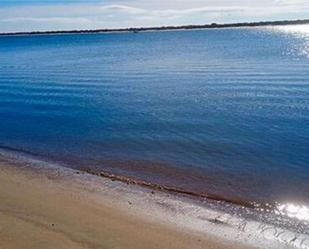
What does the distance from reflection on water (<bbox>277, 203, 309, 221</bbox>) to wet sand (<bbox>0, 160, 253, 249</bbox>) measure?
2691 millimetres

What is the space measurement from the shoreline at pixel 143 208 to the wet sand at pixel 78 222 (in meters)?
0.02

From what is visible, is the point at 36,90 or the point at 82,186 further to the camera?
the point at 36,90

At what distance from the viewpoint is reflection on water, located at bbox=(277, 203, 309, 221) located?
36.4ft

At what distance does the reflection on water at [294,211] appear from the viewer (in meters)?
11.1

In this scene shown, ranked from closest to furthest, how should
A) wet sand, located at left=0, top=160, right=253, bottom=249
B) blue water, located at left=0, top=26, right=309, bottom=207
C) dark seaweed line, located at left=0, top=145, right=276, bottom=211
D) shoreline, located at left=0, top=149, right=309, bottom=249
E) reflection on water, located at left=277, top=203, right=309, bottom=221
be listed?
1. wet sand, located at left=0, top=160, right=253, bottom=249
2. shoreline, located at left=0, top=149, right=309, bottom=249
3. reflection on water, located at left=277, top=203, right=309, bottom=221
4. dark seaweed line, located at left=0, top=145, right=276, bottom=211
5. blue water, located at left=0, top=26, right=309, bottom=207

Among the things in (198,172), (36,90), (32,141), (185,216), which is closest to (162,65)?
(36,90)

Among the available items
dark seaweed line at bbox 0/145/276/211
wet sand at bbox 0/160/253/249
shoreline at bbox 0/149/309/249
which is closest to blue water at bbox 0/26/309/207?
dark seaweed line at bbox 0/145/276/211

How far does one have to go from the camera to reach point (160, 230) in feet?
32.1

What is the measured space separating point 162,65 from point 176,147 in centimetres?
3180

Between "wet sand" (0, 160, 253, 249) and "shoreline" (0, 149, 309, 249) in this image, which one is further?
"shoreline" (0, 149, 309, 249)

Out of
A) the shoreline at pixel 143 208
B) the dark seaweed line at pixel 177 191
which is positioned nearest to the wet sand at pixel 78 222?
the shoreline at pixel 143 208

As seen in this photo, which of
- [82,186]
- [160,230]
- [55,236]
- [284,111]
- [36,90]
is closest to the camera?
[55,236]

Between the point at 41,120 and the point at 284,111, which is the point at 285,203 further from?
the point at 41,120

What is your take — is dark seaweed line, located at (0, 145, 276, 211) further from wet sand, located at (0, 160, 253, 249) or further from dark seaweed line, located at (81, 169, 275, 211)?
wet sand, located at (0, 160, 253, 249)
